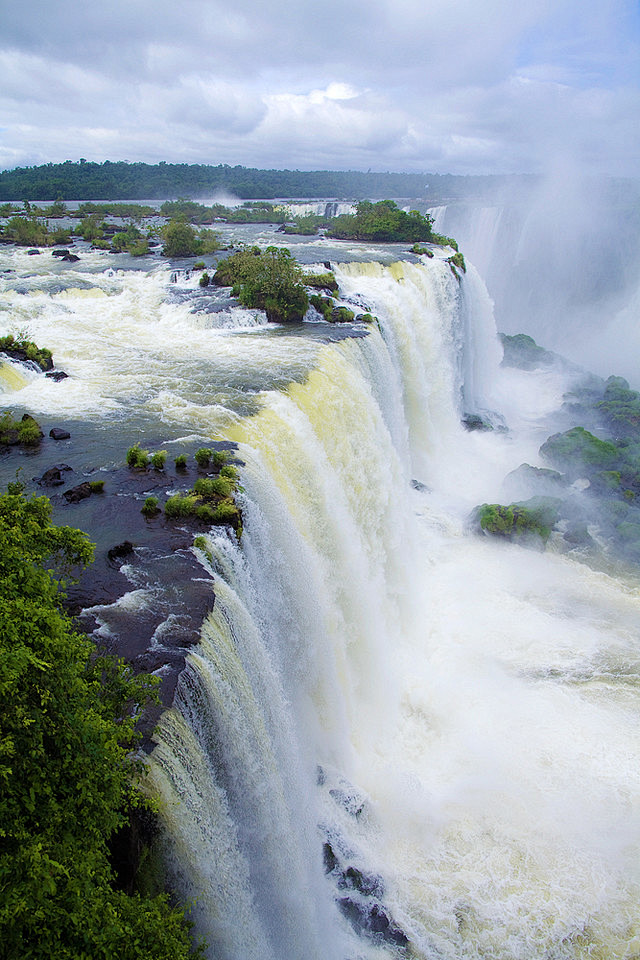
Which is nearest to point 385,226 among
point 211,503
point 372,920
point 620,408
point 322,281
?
point 322,281

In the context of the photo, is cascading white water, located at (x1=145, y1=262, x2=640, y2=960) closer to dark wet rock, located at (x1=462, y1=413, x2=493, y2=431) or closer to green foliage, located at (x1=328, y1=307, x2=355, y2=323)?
green foliage, located at (x1=328, y1=307, x2=355, y2=323)

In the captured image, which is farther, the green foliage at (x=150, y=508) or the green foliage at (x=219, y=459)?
the green foliage at (x=219, y=459)

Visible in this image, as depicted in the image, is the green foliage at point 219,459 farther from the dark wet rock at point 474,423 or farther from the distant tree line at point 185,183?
the distant tree line at point 185,183

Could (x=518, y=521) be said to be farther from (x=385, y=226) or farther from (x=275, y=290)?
(x=385, y=226)

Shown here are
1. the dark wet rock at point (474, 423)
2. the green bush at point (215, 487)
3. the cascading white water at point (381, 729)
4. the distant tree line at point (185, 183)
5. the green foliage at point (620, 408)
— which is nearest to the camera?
the cascading white water at point (381, 729)

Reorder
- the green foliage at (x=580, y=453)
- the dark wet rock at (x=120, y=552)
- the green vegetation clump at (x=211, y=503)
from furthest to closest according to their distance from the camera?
the green foliage at (x=580, y=453) → the green vegetation clump at (x=211, y=503) → the dark wet rock at (x=120, y=552)

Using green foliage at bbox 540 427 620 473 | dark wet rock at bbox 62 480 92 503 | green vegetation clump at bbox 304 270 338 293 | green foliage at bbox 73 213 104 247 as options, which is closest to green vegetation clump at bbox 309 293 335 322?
green vegetation clump at bbox 304 270 338 293

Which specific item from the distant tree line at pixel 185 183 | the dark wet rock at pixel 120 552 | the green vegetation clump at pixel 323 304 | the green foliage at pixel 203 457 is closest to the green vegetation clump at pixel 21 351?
the green foliage at pixel 203 457
